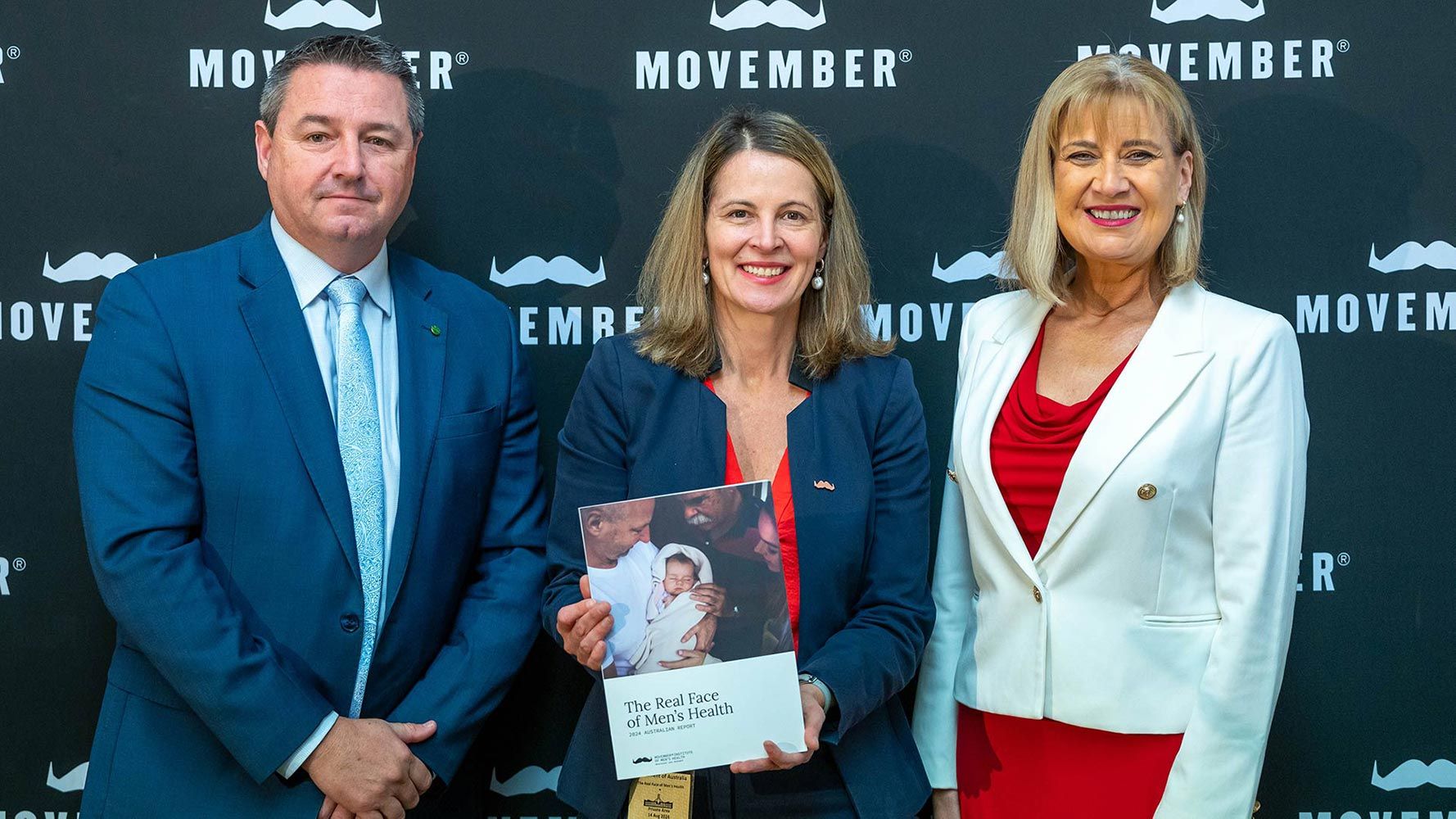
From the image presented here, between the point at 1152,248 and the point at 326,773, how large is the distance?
1.86 meters

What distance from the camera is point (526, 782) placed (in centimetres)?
316

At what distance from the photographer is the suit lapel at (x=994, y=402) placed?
2312 millimetres

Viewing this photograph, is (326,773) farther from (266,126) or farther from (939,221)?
(939,221)

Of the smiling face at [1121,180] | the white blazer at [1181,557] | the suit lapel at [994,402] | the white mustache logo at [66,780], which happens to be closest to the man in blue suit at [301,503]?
the white mustache logo at [66,780]

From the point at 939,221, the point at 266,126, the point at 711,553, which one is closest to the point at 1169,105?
the point at 939,221

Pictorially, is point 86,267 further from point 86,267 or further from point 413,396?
point 413,396

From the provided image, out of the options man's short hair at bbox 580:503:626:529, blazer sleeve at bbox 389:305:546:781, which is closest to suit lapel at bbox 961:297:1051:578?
man's short hair at bbox 580:503:626:529

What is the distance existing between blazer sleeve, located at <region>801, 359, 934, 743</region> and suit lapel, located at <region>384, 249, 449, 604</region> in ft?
2.70

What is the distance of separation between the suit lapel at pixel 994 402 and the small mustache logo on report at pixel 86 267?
2105mm

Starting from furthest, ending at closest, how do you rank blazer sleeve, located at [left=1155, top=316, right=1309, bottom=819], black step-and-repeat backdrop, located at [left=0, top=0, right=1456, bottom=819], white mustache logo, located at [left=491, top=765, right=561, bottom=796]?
white mustache logo, located at [left=491, top=765, right=561, bottom=796] → black step-and-repeat backdrop, located at [left=0, top=0, right=1456, bottom=819] → blazer sleeve, located at [left=1155, top=316, right=1309, bottom=819]

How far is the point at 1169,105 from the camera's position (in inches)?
90.9

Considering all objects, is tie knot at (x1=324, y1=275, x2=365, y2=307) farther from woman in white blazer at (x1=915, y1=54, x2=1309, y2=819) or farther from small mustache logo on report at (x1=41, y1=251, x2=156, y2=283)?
woman in white blazer at (x1=915, y1=54, x2=1309, y2=819)

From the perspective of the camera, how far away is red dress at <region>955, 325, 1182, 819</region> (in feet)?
7.46

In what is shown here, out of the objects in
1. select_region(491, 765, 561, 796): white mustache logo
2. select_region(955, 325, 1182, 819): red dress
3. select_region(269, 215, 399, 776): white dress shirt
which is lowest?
select_region(491, 765, 561, 796): white mustache logo
